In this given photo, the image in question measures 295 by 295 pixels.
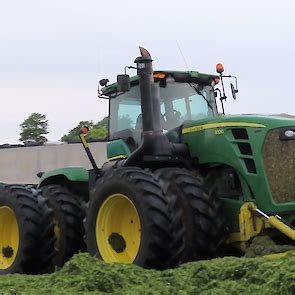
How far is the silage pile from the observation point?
4258mm

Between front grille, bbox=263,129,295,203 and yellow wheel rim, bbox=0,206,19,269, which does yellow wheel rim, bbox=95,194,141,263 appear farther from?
yellow wheel rim, bbox=0,206,19,269

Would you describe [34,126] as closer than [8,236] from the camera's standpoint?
No

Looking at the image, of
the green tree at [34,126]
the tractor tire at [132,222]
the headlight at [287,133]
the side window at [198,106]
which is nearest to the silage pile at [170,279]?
the tractor tire at [132,222]

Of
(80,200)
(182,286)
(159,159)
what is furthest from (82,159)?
(182,286)

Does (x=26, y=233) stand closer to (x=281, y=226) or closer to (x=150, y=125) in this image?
(x=150, y=125)

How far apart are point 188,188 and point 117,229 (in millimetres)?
1003

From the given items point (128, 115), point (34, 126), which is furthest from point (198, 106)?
point (34, 126)

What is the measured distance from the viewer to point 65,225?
8312mm

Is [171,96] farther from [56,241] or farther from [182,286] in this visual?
[182,286]

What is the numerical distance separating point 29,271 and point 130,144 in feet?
6.78

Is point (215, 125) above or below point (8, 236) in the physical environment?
above

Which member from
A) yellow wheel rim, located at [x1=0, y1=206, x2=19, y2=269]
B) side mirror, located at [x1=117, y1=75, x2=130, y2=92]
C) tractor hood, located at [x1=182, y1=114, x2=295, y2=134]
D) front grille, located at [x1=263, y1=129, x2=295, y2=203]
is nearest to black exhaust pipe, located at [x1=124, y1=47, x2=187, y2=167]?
side mirror, located at [x1=117, y1=75, x2=130, y2=92]

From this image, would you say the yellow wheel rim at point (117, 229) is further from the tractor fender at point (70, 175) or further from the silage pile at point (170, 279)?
the tractor fender at point (70, 175)

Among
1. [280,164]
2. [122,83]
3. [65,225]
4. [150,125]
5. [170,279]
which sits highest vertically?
[122,83]
